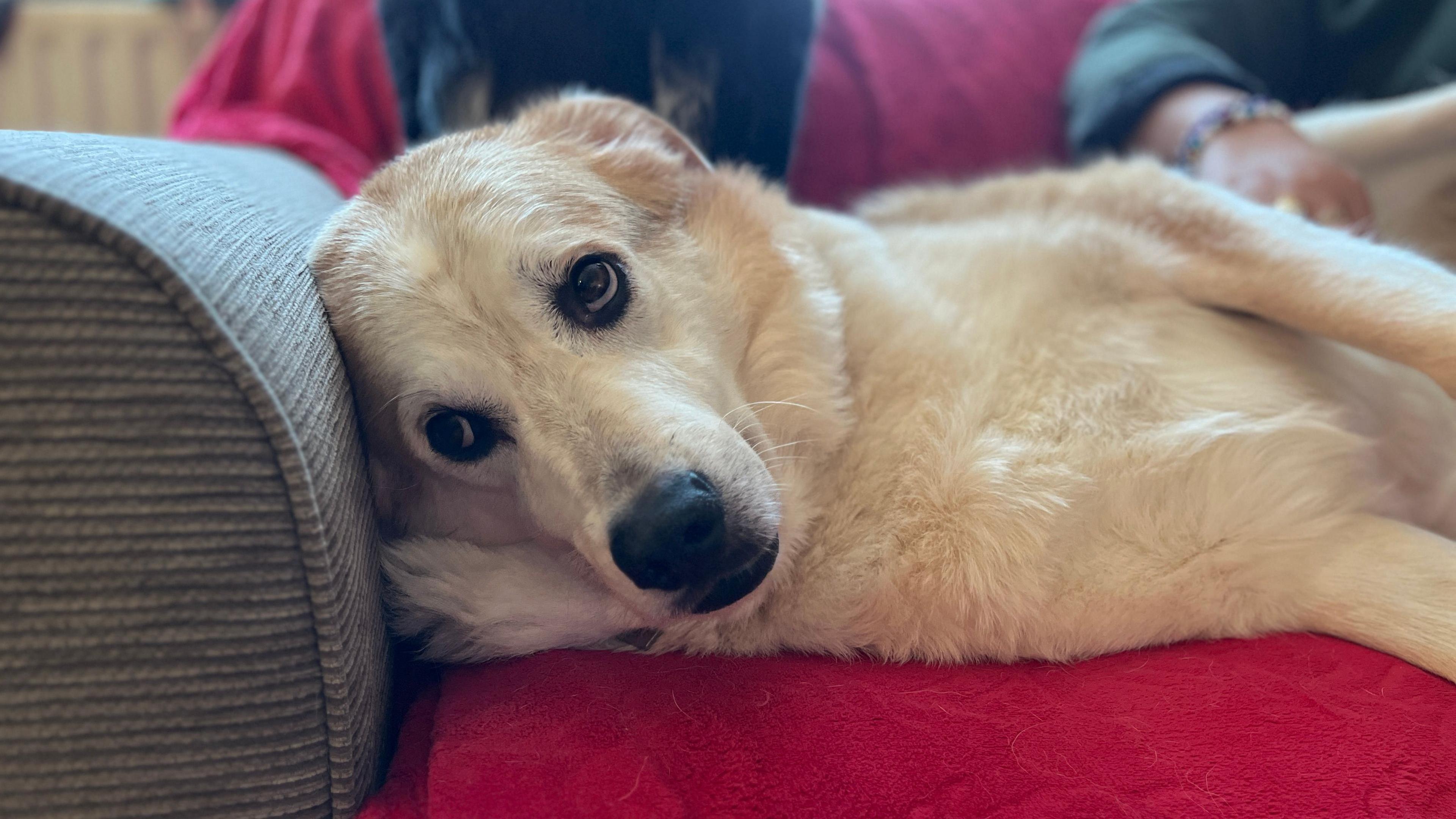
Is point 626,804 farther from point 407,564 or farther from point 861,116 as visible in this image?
point 861,116

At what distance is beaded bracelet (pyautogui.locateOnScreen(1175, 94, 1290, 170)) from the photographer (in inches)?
75.4

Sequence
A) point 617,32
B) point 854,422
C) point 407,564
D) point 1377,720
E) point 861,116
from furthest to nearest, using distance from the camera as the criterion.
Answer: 1. point 861,116
2. point 617,32
3. point 854,422
4. point 407,564
5. point 1377,720

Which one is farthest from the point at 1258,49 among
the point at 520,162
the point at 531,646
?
the point at 531,646

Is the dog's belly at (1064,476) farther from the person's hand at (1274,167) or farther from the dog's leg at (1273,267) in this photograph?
the person's hand at (1274,167)

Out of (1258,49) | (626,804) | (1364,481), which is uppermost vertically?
(1258,49)

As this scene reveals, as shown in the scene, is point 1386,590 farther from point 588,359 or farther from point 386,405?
point 386,405

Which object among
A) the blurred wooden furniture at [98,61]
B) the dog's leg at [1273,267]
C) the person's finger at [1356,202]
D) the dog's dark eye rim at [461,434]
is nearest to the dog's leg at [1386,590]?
the dog's leg at [1273,267]

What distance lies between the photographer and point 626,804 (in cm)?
83

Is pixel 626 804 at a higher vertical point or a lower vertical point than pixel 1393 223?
lower

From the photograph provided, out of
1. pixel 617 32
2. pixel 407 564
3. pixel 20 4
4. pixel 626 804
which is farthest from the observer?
pixel 20 4

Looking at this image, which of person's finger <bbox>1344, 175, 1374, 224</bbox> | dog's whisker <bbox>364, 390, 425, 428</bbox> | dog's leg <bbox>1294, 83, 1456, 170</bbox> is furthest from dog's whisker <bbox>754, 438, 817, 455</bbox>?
dog's leg <bbox>1294, 83, 1456, 170</bbox>

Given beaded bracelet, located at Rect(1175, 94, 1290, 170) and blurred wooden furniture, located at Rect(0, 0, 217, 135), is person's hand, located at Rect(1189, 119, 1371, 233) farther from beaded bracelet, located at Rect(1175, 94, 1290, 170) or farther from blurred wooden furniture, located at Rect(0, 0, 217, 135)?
blurred wooden furniture, located at Rect(0, 0, 217, 135)

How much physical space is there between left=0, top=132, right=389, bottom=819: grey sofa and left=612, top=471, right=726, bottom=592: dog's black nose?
0.93 ft

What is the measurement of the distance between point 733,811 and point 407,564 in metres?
0.52
